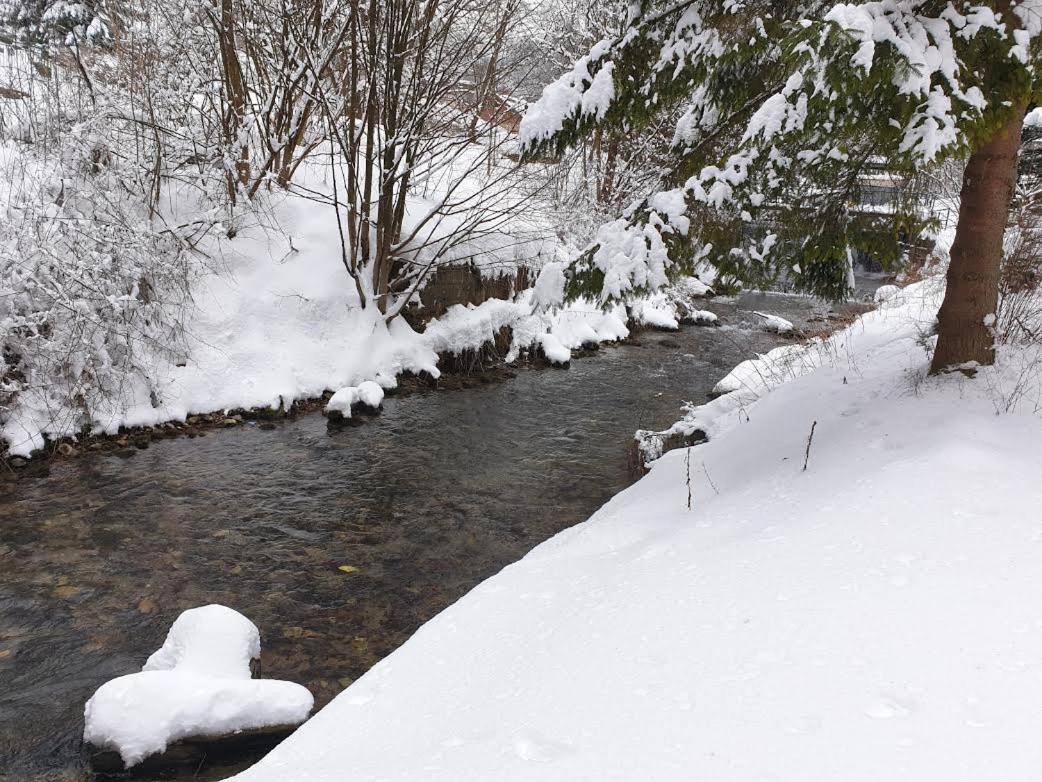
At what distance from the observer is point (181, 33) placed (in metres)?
12.2

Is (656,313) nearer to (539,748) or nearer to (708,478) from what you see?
(708,478)

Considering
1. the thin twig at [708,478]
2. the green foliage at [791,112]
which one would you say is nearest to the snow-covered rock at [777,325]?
the green foliage at [791,112]

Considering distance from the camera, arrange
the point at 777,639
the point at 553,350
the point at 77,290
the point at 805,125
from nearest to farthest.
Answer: the point at 777,639, the point at 805,125, the point at 77,290, the point at 553,350

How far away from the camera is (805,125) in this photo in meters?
4.28

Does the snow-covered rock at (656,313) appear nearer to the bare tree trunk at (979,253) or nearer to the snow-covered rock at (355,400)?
the snow-covered rock at (355,400)

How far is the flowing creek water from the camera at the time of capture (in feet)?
15.0

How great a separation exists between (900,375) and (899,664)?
3.71 metres

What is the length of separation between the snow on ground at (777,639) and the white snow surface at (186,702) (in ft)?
2.10

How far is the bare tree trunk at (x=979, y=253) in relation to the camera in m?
4.82

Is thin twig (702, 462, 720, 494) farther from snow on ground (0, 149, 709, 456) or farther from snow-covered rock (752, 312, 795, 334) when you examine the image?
snow-covered rock (752, 312, 795, 334)

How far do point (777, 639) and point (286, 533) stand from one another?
5029mm

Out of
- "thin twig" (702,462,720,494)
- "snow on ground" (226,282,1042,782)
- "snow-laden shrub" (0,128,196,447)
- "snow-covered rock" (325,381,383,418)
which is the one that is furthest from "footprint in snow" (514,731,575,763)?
"snow-covered rock" (325,381,383,418)

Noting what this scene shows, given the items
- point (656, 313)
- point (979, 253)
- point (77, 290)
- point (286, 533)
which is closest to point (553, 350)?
point (656, 313)

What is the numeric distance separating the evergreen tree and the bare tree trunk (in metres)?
0.01
